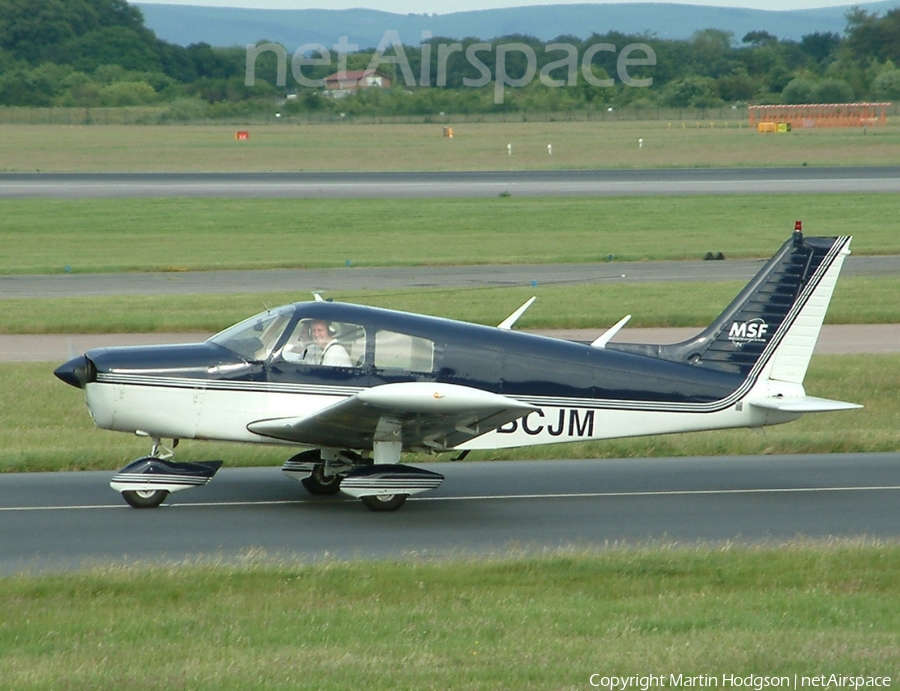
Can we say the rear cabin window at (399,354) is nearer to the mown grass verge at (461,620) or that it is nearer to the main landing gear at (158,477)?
the main landing gear at (158,477)

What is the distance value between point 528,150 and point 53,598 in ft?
224

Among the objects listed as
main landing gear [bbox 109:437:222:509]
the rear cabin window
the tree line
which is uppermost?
the tree line

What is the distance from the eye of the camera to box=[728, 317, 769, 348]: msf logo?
1225 centimetres

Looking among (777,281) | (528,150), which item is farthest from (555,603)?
(528,150)

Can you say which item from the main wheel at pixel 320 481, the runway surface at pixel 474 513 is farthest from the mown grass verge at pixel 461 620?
the main wheel at pixel 320 481

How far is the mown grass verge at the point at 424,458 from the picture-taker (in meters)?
13.8

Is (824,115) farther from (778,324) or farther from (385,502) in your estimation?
(385,502)

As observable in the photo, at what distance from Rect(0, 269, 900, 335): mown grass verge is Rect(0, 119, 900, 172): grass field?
1517 inches

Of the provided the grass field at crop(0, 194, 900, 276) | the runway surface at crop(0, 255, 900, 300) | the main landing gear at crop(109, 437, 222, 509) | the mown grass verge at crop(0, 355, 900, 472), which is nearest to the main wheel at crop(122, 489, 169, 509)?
the main landing gear at crop(109, 437, 222, 509)

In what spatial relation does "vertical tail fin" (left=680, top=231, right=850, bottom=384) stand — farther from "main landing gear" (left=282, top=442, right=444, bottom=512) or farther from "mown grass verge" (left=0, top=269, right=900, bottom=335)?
"mown grass verge" (left=0, top=269, right=900, bottom=335)

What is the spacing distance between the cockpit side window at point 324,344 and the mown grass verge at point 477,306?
11500mm

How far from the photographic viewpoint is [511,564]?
30.5 ft

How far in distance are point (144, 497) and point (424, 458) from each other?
3580mm

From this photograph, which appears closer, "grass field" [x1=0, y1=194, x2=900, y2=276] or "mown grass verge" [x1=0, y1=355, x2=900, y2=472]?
"mown grass verge" [x1=0, y1=355, x2=900, y2=472]
